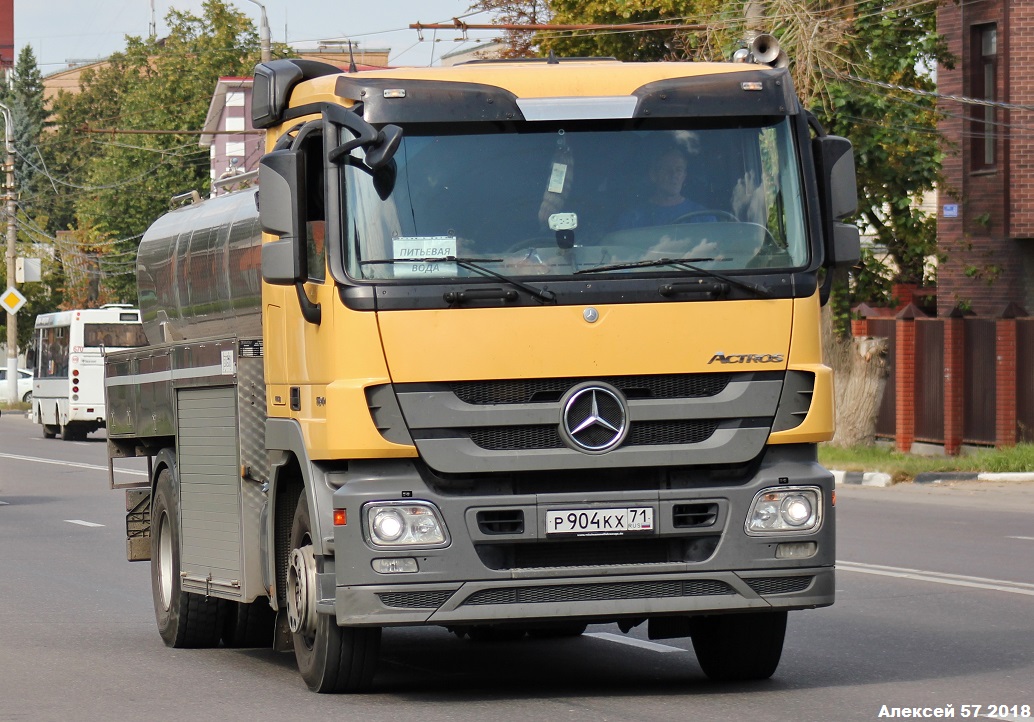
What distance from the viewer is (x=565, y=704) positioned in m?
7.90

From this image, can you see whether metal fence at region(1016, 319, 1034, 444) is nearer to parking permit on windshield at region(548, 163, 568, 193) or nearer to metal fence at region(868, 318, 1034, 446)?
metal fence at region(868, 318, 1034, 446)

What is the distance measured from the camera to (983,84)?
2941 centimetres

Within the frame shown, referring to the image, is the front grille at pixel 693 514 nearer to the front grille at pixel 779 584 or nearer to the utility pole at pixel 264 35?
the front grille at pixel 779 584

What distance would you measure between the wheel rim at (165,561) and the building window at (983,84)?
20.9m

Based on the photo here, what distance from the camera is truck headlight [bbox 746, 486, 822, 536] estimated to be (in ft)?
25.4

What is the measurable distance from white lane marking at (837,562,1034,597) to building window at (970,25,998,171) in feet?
54.8

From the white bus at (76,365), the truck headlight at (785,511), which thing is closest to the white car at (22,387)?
the white bus at (76,365)

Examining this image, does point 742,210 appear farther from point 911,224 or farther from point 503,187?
point 911,224

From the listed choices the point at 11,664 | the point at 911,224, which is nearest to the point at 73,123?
the point at 911,224

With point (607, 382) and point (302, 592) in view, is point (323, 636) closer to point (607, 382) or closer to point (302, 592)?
point (302, 592)

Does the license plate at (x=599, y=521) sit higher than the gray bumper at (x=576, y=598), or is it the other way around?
the license plate at (x=599, y=521)

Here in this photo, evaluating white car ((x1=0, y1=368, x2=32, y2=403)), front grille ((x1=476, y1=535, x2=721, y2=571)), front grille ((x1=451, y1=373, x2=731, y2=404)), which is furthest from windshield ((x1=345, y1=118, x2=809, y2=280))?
white car ((x1=0, y1=368, x2=32, y2=403))

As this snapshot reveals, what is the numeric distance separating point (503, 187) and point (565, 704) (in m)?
2.19

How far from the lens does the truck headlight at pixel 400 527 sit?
7535 millimetres
